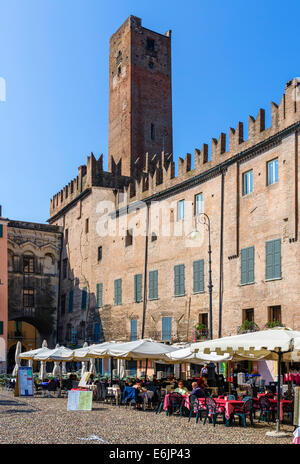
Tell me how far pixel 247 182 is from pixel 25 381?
12.3 m

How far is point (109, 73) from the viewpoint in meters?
47.5

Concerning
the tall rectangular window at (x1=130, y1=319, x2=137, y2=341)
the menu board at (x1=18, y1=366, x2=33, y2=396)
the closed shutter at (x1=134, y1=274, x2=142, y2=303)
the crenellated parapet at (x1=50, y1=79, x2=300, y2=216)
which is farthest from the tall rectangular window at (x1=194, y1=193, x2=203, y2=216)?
the menu board at (x1=18, y1=366, x2=33, y2=396)

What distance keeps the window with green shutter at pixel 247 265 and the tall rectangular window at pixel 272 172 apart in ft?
9.50

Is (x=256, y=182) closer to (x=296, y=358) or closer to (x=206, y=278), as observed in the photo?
(x=206, y=278)

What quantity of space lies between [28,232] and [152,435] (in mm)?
33759

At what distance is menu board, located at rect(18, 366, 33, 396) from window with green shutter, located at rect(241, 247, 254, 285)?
9.37 metres

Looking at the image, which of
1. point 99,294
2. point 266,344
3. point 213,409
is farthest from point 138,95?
point 266,344

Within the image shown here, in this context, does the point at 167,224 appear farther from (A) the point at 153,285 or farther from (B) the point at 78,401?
(B) the point at 78,401

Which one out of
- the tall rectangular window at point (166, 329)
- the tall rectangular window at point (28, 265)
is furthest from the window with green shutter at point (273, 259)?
the tall rectangular window at point (28, 265)

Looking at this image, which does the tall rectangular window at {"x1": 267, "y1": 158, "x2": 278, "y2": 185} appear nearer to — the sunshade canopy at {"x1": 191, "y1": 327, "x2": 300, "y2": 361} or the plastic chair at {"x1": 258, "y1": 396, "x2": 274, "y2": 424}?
the sunshade canopy at {"x1": 191, "y1": 327, "x2": 300, "y2": 361}

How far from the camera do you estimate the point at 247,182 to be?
25734mm

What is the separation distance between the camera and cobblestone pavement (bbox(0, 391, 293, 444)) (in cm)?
1129

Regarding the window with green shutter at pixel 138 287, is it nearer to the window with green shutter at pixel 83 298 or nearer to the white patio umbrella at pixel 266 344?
the window with green shutter at pixel 83 298

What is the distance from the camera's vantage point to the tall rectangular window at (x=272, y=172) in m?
24.0
